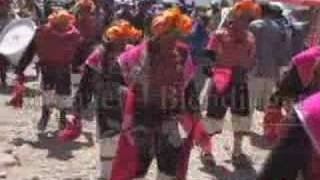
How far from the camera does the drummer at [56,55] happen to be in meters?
8.90

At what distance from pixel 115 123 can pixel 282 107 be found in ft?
4.52

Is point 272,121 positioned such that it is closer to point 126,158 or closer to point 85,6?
point 126,158

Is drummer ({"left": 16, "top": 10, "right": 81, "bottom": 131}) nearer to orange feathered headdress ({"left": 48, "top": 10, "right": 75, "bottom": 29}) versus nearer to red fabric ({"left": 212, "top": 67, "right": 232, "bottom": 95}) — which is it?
orange feathered headdress ({"left": 48, "top": 10, "right": 75, "bottom": 29})

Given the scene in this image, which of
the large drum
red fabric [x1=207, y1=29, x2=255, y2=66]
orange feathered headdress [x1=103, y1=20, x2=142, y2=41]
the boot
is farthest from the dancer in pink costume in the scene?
the large drum

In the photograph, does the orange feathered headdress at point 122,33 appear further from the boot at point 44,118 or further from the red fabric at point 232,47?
the boot at point 44,118

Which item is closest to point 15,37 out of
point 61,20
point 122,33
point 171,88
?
point 61,20

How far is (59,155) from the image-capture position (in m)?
8.52

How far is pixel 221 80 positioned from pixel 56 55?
6.57 ft

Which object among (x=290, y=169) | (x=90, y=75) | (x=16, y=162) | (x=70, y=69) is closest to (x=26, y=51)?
(x=70, y=69)

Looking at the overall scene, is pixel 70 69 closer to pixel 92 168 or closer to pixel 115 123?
pixel 92 168

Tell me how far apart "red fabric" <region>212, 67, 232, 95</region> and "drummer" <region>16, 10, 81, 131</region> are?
71.1 inches

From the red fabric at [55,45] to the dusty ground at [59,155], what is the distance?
93cm

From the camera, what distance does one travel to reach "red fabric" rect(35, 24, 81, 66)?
8.87 metres

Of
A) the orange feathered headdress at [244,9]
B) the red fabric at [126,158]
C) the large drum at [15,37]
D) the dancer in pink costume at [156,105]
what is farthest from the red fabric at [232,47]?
the large drum at [15,37]
